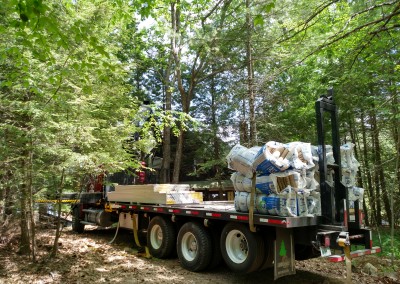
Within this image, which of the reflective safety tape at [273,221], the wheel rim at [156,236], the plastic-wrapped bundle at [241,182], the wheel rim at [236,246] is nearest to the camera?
the reflective safety tape at [273,221]

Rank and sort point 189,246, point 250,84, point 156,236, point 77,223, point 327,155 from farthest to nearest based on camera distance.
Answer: point 250,84 → point 77,223 → point 156,236 → point 189,246 → point 327,155

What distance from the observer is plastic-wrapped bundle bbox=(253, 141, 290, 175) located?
17.4 feet

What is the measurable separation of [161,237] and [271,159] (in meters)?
4.11

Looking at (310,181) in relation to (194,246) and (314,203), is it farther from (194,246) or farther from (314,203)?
(194,246)

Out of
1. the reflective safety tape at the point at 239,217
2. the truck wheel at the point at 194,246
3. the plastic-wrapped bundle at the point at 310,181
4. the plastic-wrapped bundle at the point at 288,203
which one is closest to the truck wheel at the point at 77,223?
the truck wheel at the point at 194,246

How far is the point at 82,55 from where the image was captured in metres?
7.11

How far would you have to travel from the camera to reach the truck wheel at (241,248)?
574cm

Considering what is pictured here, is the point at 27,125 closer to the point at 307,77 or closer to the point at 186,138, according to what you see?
the point at 307,77

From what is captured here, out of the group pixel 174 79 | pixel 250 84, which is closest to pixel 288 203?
pixel 250 84

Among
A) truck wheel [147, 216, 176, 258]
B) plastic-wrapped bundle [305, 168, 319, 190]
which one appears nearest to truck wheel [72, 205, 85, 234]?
truck wheel [147, 216, 176, 258]

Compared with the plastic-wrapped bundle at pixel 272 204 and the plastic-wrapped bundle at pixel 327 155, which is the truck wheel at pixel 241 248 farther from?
the plastic-wrapped bundle at pixel 327 155

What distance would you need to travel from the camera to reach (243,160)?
587 cm

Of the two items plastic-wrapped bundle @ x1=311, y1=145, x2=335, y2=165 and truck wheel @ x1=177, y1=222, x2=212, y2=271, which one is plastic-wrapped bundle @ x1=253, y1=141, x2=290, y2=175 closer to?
plastic-wrapped bundle @ x1=311, y1=145, x2=335, y2=165

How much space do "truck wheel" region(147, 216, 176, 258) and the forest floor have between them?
8.5 inches
